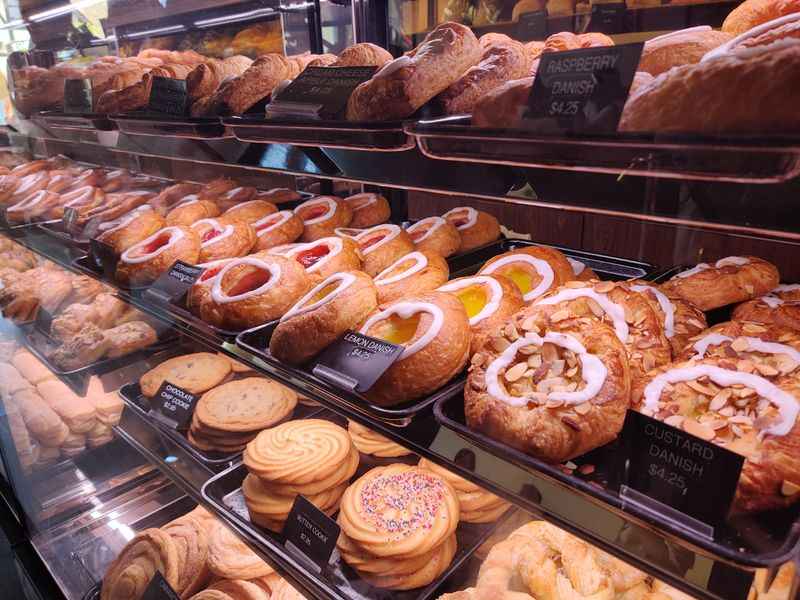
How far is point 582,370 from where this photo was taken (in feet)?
3.46

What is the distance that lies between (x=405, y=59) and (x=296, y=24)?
1.35 metres

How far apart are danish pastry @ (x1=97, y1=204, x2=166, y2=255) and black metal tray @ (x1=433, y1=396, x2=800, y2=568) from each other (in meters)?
1.72

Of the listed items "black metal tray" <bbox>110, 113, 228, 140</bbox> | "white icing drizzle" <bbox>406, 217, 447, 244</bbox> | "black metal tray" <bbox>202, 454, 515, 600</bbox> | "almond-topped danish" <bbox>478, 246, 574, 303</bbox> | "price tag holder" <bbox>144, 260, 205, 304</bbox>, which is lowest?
"black metal tray" <bbox>202, 454, 515, 600</bbox>

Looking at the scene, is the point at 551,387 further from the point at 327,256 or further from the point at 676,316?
the point at 327,256

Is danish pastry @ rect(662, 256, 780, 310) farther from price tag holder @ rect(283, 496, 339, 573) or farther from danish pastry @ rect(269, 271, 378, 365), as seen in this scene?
price tag holder @ rect(283, 496, 339, 573)

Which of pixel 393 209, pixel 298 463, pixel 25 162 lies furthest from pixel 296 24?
pixel 25 162

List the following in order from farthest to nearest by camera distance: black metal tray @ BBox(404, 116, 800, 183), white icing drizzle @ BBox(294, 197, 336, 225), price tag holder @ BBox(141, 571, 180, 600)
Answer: white icing drizzle @ BBox(294, 197, 336, 225)
price tag holder @ BBox(141, 571, 180, 600)
black metal tray @ BBox(404, 116, 800, 183)

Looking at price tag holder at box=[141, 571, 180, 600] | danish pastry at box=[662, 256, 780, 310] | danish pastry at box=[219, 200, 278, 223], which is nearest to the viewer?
danish pastry at box=[662, 256, 780, 310]

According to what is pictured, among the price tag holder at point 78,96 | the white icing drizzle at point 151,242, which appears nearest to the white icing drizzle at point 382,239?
the white icing drizzle at point 151,242

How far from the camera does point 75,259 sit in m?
2.54

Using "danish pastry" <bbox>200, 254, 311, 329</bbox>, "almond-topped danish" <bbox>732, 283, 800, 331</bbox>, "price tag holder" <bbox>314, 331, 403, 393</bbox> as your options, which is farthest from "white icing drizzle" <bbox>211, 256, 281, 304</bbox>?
"almond-topped danish" <bbox>732, 283, 800, 331</bbox>

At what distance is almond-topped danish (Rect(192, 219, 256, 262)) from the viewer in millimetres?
2162

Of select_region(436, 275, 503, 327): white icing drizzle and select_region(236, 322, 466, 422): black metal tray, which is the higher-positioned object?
select_region(436, 275, 503, 327): white icing drizzle

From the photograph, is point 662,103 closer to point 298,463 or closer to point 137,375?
point 298,463
